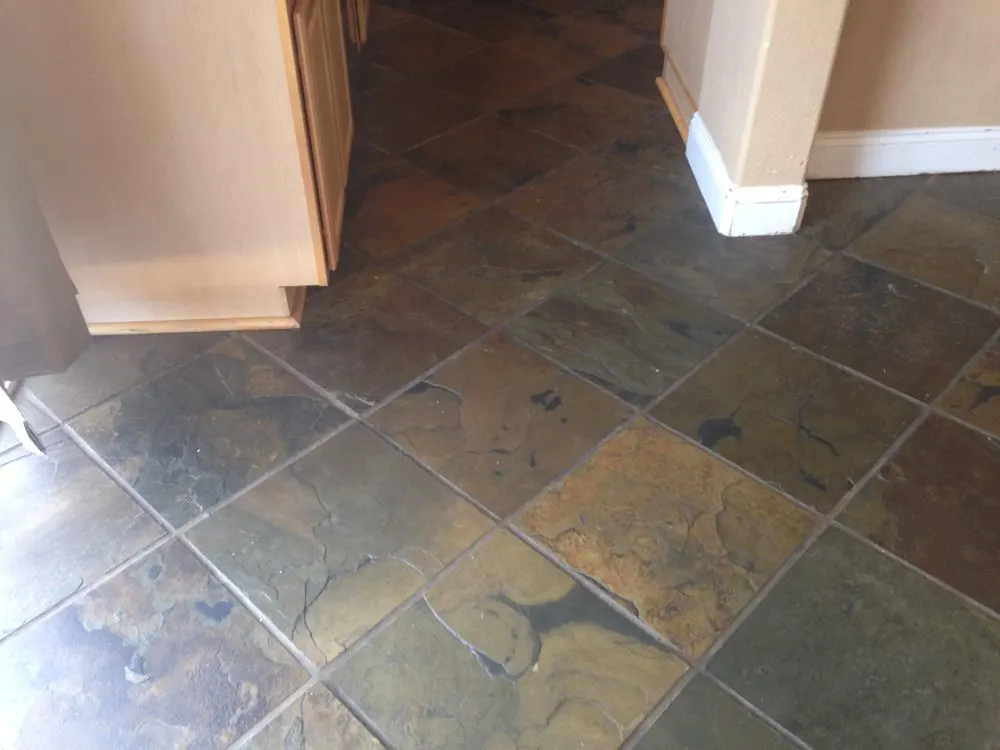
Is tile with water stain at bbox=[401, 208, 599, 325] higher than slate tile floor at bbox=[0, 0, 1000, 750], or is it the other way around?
slate tile floor at bbox=[0, 0, 1000, 750]

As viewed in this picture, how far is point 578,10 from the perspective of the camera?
322 cm

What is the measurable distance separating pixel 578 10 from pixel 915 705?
8.99 ft

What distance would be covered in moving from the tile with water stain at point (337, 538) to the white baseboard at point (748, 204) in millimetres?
1020

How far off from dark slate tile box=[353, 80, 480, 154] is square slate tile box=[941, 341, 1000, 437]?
1.52 meters

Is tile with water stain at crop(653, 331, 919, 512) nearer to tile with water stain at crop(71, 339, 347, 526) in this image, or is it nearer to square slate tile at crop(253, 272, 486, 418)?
square slate tile at crop(253, 272, 486, 418)

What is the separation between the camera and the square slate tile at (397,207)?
82.7 inches

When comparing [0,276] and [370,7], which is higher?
[0,276]

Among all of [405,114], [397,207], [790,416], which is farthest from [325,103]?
[790,416]

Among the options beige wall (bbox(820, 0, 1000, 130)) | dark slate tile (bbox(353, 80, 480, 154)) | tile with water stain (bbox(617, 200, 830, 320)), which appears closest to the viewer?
tile with water stain (bbox(617, 200, 830, 320))

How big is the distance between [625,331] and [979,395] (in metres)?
0.68

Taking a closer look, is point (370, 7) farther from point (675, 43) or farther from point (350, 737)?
point (350, 737)

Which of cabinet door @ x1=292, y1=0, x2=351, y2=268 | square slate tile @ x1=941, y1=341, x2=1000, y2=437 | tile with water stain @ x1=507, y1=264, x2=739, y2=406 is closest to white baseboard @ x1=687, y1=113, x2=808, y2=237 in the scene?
tile with water stain @ x1=507, y1=264, x2=739, y2=406

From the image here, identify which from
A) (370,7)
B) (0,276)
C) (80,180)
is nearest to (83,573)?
(0,276)

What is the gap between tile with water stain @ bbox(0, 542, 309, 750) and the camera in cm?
117
